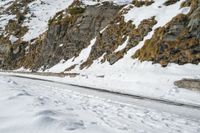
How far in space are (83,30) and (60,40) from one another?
17.4ft

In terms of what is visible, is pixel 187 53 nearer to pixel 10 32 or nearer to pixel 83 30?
pixel 83 30

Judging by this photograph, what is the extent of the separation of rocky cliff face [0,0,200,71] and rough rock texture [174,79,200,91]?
4.13 meters

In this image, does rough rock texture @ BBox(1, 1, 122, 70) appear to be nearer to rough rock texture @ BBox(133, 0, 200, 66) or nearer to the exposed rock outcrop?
the exposed rock outcrop

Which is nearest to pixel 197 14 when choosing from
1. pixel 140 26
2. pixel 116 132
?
pixel 140 26

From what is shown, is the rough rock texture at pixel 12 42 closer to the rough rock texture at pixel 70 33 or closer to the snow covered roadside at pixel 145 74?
the rough rock texture at pixel 70 33

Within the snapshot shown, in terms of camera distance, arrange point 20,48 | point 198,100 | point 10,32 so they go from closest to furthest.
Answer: point 198,100, point 20,48, point 10,32

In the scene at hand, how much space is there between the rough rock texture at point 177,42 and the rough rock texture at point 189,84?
413 cm

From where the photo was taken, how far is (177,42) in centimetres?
2570

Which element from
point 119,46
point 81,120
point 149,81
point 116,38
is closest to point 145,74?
point 149,81

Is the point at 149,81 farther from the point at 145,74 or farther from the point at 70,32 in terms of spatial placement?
the point at 70,32

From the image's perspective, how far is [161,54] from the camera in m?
26.0

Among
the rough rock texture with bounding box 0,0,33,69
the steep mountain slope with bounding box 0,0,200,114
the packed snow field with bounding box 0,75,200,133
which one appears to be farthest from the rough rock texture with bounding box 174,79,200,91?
the rough rock texture with bounding box 0,0,33,69

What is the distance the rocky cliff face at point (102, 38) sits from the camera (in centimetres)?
2569

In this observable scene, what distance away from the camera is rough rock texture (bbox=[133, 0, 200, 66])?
24141 millimetres
